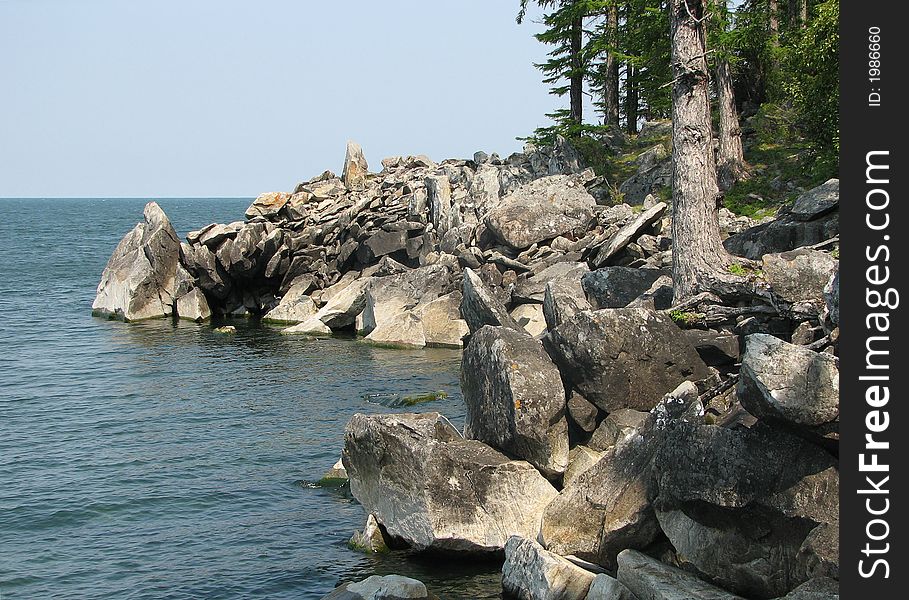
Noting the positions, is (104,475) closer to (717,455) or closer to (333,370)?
(333,370)

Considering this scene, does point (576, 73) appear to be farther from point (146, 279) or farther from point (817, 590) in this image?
point (817, 590)

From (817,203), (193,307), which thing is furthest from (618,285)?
(193,307)

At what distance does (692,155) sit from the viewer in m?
21.6

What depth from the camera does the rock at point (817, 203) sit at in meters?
24.9

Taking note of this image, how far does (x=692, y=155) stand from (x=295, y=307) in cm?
2960

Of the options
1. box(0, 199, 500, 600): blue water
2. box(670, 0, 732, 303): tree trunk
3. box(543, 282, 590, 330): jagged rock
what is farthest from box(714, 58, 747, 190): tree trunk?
box(670, 0, 732, 303): tree trunk

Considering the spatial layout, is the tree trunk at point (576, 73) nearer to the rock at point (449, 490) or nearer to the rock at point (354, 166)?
the rock at point (354, 166)

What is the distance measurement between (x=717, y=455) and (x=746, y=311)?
7.12 meters

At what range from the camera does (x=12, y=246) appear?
9850cm

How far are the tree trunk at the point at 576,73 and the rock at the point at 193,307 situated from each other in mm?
22600

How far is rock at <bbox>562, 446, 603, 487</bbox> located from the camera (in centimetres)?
1639

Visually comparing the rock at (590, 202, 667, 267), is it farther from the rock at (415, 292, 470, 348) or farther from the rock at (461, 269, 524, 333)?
the rock at (415, 292, 470, 348)

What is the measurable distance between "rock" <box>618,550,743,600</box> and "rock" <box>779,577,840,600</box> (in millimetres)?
1117

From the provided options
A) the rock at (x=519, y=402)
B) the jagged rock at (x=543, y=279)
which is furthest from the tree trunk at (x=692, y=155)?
the jagged rock at (x=543, y=279)
